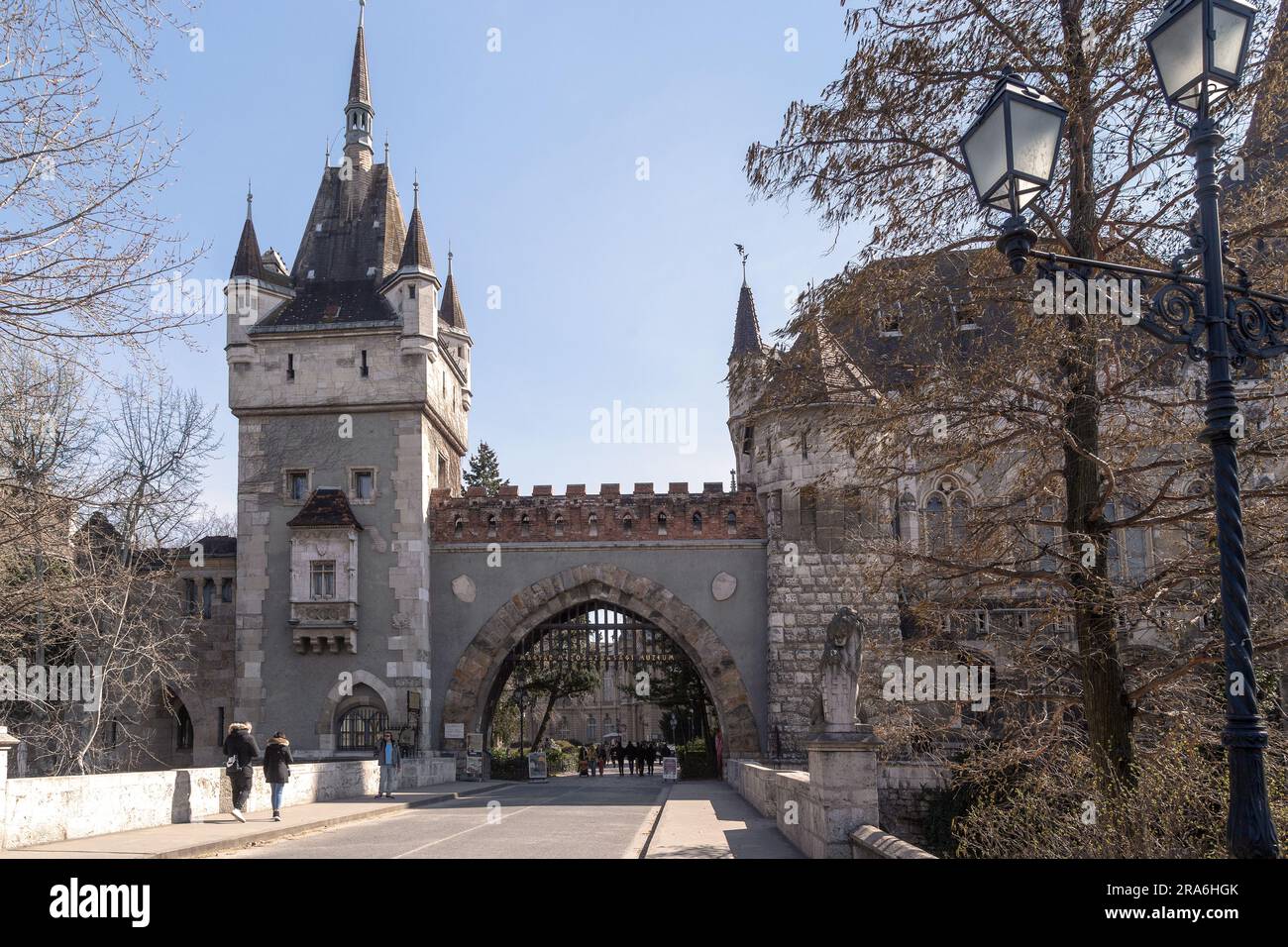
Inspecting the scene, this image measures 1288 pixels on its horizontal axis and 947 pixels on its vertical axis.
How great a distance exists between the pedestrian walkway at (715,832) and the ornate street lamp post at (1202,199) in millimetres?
6548

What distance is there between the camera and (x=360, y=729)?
95.7 ft

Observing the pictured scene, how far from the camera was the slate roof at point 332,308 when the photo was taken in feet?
98.0


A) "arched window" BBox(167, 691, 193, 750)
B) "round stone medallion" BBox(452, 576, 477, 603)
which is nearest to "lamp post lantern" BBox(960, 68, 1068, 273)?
"round stone medallion" BBox(452, 576, 477, 603)

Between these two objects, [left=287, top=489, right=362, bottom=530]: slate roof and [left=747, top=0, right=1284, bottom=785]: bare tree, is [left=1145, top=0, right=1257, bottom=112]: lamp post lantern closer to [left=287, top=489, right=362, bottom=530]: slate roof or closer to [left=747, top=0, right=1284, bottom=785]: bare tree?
[left=747, top=0, right=1284, bottom=785]: bare tree

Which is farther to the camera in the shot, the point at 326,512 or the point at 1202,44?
the point at 326,512

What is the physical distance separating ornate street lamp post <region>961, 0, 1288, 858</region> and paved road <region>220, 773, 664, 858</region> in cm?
812

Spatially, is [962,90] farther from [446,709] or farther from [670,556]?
[446,709]

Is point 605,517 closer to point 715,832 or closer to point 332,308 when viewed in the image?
point 332,308

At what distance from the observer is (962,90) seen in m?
11.9

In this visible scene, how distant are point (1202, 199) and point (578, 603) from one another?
2440 cm

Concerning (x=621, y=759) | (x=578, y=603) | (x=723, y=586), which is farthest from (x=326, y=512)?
(x=621, y=759)

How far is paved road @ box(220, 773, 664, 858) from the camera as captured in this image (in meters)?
12.6
